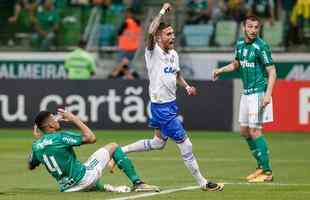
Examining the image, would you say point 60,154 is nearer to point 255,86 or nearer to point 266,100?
point 266,100

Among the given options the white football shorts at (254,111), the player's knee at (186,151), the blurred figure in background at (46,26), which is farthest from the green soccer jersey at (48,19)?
the player's knee at (186,151)

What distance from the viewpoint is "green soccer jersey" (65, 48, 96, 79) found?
2706cm

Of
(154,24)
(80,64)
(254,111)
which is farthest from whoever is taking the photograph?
(80,64)

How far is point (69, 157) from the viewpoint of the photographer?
44.3 feet

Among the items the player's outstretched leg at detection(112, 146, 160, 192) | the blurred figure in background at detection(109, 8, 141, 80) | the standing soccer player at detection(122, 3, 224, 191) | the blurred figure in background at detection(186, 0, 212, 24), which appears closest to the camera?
the player's outstretched leg at detection(112, 146, 160, 192)

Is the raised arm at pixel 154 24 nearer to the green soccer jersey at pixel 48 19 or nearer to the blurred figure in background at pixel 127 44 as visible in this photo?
the blurred figure in background at pixel 127 44

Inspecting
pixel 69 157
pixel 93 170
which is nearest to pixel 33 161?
pixel 69 157

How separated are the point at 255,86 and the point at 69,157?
11.8 feet

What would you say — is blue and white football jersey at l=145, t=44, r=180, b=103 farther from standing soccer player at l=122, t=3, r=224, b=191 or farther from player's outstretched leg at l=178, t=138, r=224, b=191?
player's outstretched leg at l=178, t=138, r=224, b=191

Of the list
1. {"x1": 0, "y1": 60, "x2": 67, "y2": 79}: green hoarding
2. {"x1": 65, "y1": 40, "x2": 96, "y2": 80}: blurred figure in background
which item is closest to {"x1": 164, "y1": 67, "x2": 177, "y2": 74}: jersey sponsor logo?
{"x1": 65, "y1": 40, "x2": 96, "y2": 80}: blurred figure in background

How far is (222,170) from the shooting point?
17.3 m

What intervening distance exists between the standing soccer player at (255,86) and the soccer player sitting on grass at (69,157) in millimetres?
2514

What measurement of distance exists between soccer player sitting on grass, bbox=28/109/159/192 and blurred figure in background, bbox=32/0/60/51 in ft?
56.2

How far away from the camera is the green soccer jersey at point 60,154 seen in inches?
528
